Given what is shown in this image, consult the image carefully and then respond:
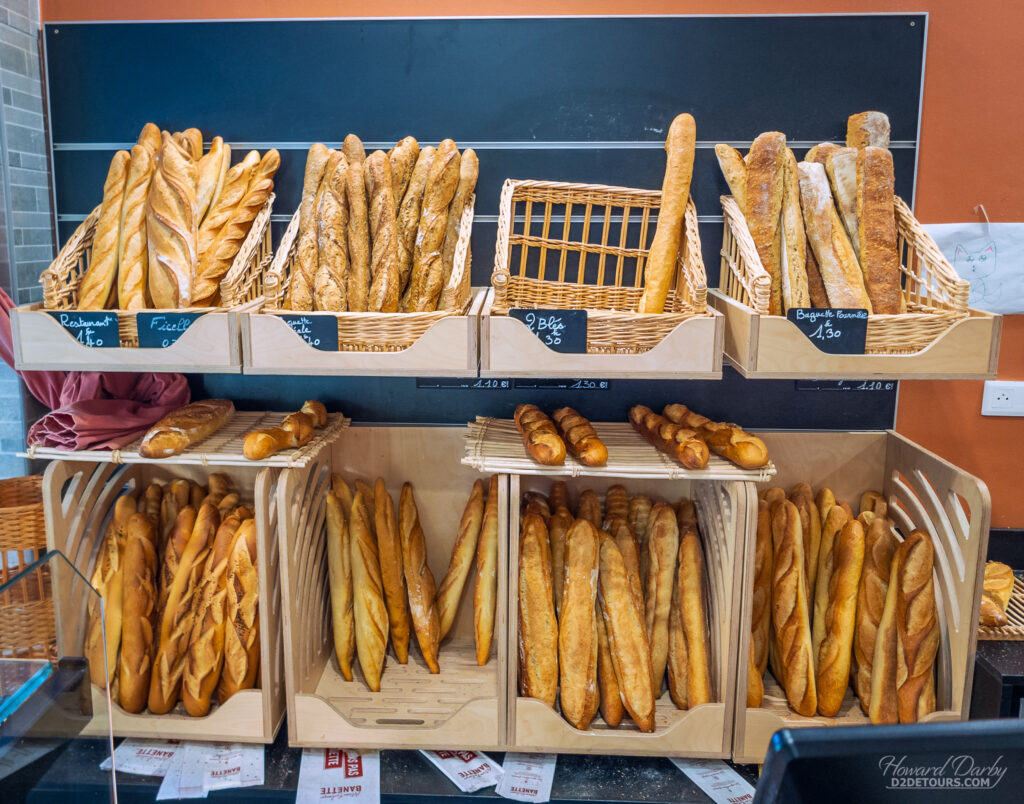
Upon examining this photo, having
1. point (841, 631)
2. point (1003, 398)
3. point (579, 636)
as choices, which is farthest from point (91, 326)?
point (1003, 398)

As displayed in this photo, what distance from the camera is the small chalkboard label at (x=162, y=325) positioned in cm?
160

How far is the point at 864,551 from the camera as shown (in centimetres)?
177

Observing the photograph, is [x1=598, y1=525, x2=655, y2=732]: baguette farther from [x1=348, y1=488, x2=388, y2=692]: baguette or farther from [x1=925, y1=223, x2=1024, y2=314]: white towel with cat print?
[x1=925, y1=223, x2=1024, y2=314]: white towel with cat print

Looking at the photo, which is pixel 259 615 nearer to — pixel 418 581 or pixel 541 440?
pixel 418 581

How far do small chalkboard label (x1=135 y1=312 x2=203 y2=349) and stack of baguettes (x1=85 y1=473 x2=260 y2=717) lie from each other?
0.43m

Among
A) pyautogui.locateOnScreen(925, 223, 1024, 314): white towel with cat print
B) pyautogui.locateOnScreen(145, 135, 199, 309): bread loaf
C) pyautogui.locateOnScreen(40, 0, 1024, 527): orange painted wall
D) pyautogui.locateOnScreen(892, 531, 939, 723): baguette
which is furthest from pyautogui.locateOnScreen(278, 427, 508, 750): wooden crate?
pyautogui.locateOnScreen(925, 223, 1024, 314): white towel with cat print

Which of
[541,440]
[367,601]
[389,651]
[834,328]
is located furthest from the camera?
[389,651]

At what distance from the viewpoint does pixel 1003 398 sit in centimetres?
210

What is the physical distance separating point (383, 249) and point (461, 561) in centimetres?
75

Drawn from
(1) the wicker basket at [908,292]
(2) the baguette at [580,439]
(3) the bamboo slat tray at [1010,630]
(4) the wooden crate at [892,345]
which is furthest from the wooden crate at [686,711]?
(3) the bamboo slat tray at [1010,630]

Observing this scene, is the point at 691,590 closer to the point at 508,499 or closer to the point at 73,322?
the point at 508,499

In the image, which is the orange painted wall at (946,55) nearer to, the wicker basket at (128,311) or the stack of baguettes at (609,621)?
the wicker basket at (128,311)

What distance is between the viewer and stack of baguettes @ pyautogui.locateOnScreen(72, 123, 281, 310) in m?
1.69

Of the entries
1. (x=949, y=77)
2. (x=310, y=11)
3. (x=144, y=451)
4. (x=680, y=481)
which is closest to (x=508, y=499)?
(x=680, y=481)
